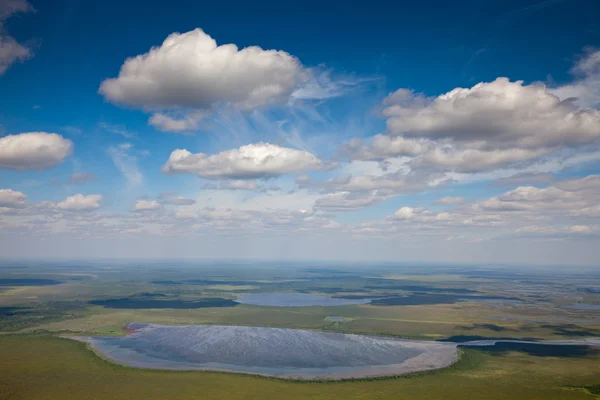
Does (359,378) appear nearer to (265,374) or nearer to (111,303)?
(265,374)

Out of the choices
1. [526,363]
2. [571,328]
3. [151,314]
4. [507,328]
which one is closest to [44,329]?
[151,314]

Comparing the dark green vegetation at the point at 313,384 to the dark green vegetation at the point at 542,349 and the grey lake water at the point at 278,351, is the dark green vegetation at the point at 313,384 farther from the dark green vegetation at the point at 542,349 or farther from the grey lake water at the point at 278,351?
the grey lake water at the point at 278,351

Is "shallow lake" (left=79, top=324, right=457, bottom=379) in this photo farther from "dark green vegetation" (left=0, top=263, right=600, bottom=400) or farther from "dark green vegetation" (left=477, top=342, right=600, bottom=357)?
"dark green vegetation" (left=477, top=342, right=600, bottom=357)

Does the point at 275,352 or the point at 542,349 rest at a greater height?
the point at 542,349

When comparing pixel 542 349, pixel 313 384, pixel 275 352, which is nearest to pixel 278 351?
pixel 275 352

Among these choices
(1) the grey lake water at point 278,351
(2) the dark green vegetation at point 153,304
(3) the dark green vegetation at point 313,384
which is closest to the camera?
(3) the dark green vegetation at point 313,384

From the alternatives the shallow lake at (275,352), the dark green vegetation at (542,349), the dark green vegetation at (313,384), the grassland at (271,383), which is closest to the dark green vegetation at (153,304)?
the dark green vegetation at (313,384)

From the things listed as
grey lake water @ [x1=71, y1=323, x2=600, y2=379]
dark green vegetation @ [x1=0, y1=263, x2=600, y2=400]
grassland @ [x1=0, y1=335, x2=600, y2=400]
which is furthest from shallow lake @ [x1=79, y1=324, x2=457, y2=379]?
grassland @ [x1=0, y1=335, x2=600, y2=400]

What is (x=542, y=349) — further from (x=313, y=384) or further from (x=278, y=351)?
(x=278, y=351)
